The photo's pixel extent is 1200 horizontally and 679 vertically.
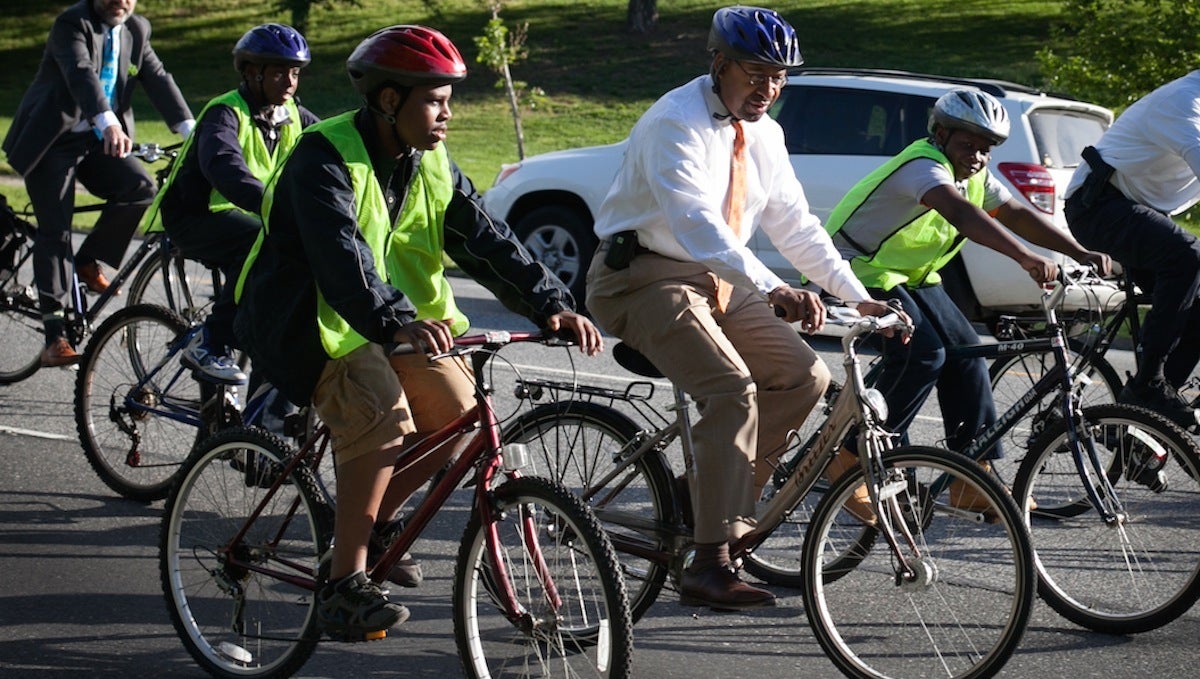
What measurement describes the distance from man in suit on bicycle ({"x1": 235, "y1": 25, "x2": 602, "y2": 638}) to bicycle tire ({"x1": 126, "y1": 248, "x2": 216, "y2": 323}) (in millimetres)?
2632

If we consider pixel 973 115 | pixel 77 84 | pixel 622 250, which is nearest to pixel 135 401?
pixel 77 84

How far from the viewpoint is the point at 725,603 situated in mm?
4922

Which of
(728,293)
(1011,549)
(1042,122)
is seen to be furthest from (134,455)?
(1042,122)

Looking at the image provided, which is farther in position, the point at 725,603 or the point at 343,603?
the point at 725,603

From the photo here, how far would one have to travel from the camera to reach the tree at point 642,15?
39.4 meters

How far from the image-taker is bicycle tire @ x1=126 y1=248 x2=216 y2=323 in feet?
24.3

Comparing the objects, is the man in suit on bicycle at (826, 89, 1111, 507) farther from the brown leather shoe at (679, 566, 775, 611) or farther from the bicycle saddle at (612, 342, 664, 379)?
the brown leather shoe at (679, 566, 775, 611)

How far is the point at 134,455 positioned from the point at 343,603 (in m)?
2.69

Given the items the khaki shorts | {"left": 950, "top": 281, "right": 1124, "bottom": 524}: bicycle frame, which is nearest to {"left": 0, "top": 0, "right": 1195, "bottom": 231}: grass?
{"left": 950, "top": 281, "right": 1124, "bottom": 524}: bicycle frame

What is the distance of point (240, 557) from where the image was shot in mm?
5000

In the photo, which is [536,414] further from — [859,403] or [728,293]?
[859,403]

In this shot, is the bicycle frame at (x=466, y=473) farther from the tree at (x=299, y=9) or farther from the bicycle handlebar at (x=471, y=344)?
the tree at (x=299, y=9)

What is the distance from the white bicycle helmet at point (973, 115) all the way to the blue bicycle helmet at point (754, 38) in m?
1.01

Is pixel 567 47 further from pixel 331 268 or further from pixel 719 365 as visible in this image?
pixel 331 268
